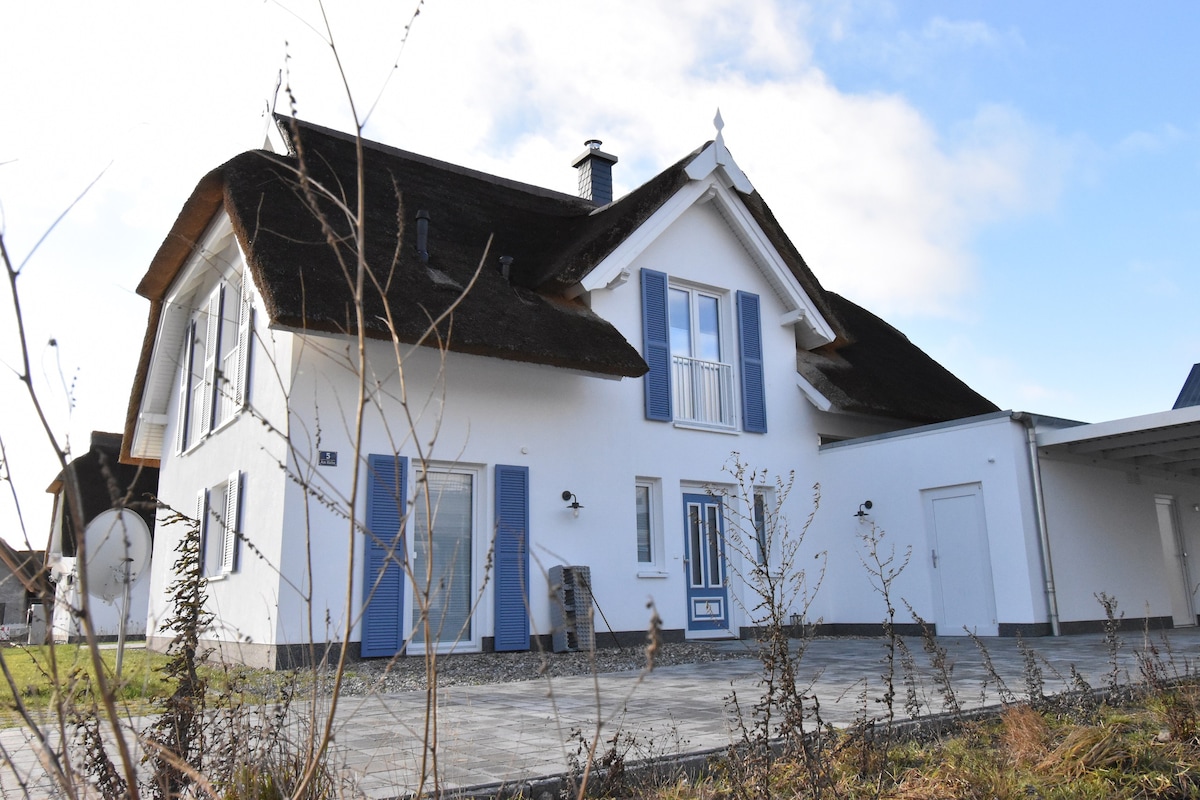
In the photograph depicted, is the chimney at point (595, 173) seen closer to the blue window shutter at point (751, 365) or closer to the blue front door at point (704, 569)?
the blue window shutter at point (751, 365)

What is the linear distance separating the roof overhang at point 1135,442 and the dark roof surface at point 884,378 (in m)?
2.42

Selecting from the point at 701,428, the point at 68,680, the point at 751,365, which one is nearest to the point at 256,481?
the point at 701,428

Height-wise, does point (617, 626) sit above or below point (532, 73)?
below

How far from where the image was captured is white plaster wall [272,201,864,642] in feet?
29.1

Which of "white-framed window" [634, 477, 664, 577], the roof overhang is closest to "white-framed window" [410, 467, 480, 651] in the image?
"white-framed window" [634, 477, 664, 577]

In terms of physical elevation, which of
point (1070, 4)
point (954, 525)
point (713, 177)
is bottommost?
point (954, 525)

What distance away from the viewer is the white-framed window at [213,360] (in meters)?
10.5

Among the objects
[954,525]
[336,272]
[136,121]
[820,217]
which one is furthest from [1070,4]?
[136,121]

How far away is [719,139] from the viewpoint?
39.6 feet

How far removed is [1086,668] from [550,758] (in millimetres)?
4886

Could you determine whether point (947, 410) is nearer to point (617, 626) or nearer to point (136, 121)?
point (617, 626)

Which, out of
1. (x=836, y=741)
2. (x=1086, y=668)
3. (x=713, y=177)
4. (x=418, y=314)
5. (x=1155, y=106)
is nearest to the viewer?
(x=836, y=741)

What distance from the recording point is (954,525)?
1120cm

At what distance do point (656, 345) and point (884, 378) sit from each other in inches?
168
